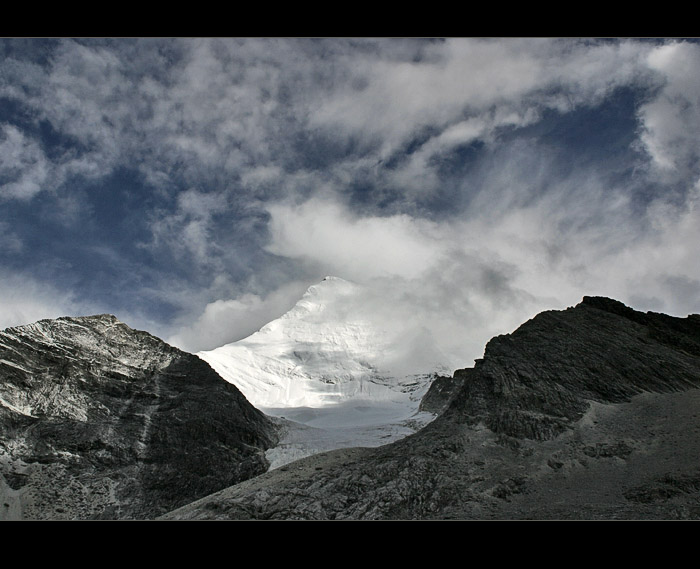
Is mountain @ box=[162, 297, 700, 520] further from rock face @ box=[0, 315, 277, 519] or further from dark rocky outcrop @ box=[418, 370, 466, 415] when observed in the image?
dark rocky outcrop @ box=[418, 370, 466, 415]

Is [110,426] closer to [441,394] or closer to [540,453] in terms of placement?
[540,453]

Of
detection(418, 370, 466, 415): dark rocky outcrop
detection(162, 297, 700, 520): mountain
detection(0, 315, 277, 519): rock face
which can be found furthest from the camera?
detection(418, 370, 466, 415): dark rocky outcrop

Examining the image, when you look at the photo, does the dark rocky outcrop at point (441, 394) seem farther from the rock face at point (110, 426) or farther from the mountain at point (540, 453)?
the mountain at point (540, 453)

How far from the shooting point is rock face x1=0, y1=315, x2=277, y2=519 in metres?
56.6

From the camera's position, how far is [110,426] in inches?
2717

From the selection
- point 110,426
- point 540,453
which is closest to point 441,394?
point 540,453

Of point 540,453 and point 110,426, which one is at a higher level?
point 110,426

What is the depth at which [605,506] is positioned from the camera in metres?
37.2

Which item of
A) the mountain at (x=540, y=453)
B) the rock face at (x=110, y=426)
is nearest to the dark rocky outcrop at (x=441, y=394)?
the rock face at (x=110, y=426)

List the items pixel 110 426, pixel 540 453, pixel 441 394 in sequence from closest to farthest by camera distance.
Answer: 1. pixel 540 453
2. pixel 110 426
3. pixel 441 394

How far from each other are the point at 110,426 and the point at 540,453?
57529 mm

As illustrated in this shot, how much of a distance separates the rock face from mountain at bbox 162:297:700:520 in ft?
54.7

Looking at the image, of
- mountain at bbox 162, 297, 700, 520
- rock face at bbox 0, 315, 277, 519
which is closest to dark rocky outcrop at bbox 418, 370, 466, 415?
rock face at bbox 0, 315, 277, 519
